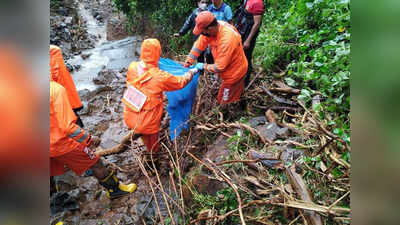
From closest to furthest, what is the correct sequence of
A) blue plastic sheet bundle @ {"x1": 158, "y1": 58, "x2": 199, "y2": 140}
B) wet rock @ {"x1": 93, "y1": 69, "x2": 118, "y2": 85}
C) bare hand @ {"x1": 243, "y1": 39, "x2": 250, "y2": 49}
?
blue plastic sheet bundle @ {"x1": 158, "y1": 58, "x2": 199, "y2": 140} < bare hand @ {"x1": 243, "y1": 39, "x2": 250, "y2": 49} < wet rock @ {"x1": 93, "y1": 69, "x2": 118, "y2": 85}

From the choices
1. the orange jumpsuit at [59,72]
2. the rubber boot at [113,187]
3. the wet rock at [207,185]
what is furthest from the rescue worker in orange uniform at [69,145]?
the wet rock at [207,185]

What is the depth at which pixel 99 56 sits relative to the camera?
24.1 ft

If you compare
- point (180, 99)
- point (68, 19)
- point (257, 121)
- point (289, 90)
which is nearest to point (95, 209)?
point (180, 99)

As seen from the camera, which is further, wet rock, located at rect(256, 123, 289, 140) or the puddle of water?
the puddle of water

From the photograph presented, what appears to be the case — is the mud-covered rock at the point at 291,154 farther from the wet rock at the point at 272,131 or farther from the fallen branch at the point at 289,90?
the fallen branch at the point at 289,90

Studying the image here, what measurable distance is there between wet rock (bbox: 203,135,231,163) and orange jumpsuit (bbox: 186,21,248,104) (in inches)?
25.8

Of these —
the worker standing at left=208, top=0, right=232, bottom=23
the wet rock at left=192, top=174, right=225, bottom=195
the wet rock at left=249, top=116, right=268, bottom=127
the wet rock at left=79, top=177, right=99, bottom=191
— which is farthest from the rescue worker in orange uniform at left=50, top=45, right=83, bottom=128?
the wet rock at left=249, top=116, right=268, bottom=127

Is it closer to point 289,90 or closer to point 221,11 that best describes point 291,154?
point 289,90

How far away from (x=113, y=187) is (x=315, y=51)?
2396 millimetres

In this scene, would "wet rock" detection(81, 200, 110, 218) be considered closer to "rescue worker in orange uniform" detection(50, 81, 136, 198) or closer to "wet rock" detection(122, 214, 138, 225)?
"rescue worker in orange uniform" detection(50, 81, 136, 198)

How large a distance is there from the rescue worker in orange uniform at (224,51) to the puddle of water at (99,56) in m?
3.59

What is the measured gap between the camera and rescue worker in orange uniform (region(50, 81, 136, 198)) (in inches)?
71.3

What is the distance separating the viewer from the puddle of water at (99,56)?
19.7ft
